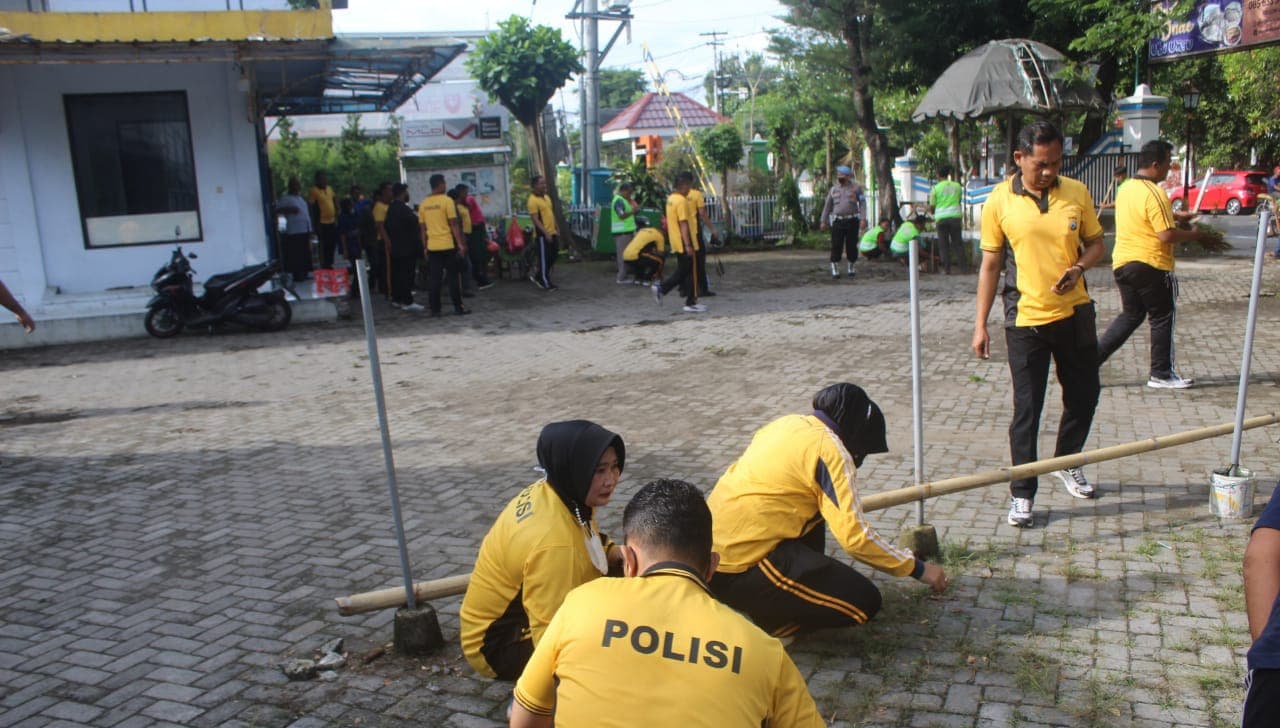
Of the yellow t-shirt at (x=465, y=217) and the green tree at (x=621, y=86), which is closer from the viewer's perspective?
the yellow t-shirt at (x=465, y=217)

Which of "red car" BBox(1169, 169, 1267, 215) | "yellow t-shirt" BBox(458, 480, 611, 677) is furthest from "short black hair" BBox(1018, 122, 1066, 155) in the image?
"red car" BBox(1169, 169, 1267, 215)

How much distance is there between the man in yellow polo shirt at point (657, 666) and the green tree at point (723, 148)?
23882mm

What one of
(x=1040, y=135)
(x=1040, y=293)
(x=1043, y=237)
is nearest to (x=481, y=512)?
(x=1040, y=293)

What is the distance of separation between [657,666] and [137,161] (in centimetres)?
1377

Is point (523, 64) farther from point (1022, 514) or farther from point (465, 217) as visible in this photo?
point (1022, 514)

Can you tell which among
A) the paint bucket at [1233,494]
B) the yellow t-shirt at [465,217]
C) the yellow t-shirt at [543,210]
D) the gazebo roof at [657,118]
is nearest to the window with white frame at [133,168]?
the yellow t-shirt at [465,217]

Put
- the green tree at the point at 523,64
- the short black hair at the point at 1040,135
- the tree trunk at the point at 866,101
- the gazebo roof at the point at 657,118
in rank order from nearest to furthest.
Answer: the short black hair at the point at 1040,135 < the green tree at the point at 523,64 < the tree trunk at the point at 866,101 < the gazebo roof at the point at 657,118

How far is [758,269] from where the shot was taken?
18125 mm

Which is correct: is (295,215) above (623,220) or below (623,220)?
above

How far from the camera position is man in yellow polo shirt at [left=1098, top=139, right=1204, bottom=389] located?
292 inches

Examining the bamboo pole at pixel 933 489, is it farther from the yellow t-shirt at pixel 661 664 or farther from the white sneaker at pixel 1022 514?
the yellow t-shirt at pixel 661 664

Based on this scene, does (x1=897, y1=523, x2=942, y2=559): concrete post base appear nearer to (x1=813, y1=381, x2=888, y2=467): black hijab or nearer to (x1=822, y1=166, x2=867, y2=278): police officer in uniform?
(x1=813, y1=381, x2=888, y2=467): black hijab

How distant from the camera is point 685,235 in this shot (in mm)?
13031

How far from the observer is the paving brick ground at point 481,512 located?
12.4 ft
